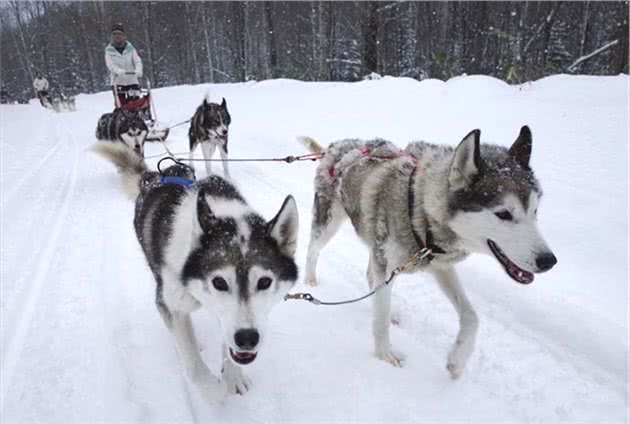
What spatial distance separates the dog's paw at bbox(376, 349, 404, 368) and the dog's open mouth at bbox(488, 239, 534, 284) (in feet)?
2.78

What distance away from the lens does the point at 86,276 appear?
11.2 ft

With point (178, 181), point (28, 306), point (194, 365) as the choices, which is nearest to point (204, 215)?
point (194, 365)

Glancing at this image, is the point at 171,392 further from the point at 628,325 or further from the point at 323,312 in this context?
the point at 628,325

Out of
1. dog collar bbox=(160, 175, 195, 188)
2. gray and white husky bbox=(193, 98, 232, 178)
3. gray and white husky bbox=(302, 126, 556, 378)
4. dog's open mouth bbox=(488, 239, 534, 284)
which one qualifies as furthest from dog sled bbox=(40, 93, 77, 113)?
dog's open mouth bbox=(488, 239, 534, 284)

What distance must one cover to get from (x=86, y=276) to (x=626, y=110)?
251 inches

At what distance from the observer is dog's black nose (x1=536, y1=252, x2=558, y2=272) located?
1750mm

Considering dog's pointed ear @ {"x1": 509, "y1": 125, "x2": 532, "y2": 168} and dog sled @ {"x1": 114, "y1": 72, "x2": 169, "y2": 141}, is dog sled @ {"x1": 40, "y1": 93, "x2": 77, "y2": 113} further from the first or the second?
dog's pointed ear @ {"x1": 509, "y1": 125, "x2": 532, "y2": 168}

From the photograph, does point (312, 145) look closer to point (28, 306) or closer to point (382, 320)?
point (382, 320)

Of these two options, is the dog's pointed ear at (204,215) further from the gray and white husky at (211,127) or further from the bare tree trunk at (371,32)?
the bare tree trunk at (371,32)

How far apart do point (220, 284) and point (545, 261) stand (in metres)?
1.34

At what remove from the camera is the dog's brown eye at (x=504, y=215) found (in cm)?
185

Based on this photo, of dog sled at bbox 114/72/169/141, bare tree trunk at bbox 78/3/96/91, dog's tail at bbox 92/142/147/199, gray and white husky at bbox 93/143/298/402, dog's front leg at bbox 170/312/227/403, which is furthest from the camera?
bare tree trunk at bbox 78/3/96/91

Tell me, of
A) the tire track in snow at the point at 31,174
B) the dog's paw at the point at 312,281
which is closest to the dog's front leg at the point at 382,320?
the dog's paw at the point at 312,281

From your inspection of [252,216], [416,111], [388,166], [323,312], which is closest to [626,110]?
[416,111]
